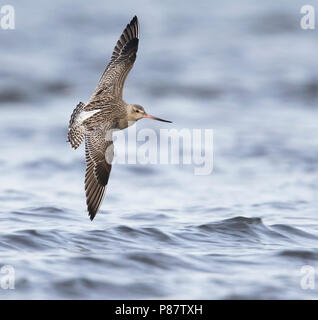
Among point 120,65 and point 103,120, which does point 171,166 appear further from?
point 103,120

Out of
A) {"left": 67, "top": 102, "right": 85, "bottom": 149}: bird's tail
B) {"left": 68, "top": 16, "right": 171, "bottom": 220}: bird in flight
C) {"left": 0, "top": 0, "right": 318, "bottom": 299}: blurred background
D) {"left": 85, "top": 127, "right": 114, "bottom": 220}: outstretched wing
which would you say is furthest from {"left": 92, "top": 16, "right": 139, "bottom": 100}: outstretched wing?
{"left": 0, "top": 0, "right": 318, "bottom": 299}: blurred background

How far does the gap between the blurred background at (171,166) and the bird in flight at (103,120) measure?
416mm

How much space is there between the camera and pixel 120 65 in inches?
277

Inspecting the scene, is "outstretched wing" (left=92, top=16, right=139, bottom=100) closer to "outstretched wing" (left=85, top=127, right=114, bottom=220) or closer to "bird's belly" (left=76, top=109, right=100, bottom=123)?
"bird's belly" (left=76, top=109, right=100, bottom=123)

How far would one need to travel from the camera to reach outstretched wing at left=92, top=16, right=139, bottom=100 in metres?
6.99

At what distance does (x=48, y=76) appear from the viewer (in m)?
13.1

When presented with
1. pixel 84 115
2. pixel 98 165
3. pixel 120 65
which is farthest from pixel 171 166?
pixel 98 165

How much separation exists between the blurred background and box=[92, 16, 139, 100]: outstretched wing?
1.12m

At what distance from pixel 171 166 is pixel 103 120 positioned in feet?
8.80

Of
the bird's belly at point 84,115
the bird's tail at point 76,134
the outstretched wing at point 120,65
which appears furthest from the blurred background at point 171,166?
the outstretched wing at point 120,65

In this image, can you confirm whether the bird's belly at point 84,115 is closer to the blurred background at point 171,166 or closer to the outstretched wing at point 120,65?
the outstretched wing at point 120,65
